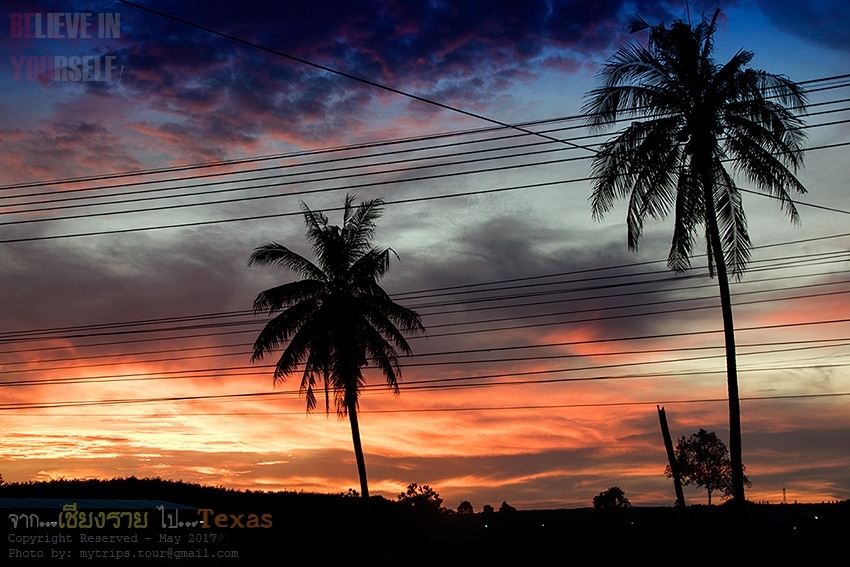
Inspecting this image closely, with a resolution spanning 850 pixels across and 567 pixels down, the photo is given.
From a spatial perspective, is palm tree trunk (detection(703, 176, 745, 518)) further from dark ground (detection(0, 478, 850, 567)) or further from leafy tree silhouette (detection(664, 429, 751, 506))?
leafy tree silhouette (detection(664, 429, 751, 506))

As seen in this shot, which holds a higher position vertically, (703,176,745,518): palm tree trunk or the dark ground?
(703,176,745,518): palm tree trunk

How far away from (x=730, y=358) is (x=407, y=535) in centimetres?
2153

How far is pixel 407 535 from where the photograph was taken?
42500mm

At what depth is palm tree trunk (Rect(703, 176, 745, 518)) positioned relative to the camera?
26.2 m

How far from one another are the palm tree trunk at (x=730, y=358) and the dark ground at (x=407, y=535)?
5.70 ft

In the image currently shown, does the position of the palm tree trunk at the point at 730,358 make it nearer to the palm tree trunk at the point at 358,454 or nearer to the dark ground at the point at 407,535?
the dark ground at the point at 407,535

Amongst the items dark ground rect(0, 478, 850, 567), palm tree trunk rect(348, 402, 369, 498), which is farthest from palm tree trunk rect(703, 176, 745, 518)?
palm tree trunk rect(348, 402, 369, 498)

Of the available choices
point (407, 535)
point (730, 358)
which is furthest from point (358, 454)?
point (730, 358)

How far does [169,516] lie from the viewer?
2870 cm

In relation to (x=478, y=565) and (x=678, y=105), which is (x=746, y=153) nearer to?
(x=678, y=105)

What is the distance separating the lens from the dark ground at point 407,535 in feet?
94.9

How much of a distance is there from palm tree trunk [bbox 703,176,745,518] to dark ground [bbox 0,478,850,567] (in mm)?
1738

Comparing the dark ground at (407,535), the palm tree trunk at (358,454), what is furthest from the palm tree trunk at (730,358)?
the palm tree trunk at (358,454)

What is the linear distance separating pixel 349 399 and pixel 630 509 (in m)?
27.5
